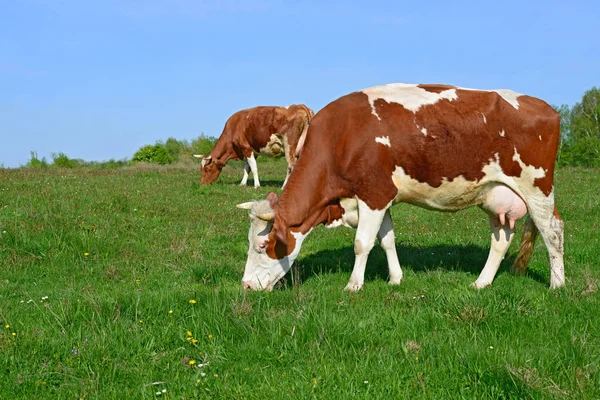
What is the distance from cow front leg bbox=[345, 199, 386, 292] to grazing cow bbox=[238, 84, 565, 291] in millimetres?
13

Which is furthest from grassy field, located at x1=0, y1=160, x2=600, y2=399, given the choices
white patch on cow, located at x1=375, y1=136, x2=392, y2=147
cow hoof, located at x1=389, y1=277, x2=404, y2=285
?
white patch on cow, located at x1=375, y1=136, x2=392, y2=147

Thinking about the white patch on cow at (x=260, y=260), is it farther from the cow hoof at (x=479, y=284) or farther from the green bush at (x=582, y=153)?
the green bush at (x=582, y=153)

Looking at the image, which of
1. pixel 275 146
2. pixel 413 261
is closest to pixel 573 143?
pixel 275 146

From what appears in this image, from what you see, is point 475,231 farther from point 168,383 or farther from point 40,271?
point 168,383

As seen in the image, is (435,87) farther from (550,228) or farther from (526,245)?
(526,245)

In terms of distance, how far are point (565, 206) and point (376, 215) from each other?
362 inches

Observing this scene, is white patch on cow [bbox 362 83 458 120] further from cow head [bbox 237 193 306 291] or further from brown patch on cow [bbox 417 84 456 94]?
cow head [bbox 237 193 306 291]

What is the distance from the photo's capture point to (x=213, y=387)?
4.66 m

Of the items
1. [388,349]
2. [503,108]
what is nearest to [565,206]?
[503,108]

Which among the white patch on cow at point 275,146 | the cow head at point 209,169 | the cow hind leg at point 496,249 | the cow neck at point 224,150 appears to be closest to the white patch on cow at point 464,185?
the cow hind leg at point 496,249

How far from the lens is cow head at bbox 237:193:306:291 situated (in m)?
7.71

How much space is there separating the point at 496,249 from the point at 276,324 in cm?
394

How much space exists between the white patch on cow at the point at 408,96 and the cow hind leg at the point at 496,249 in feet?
5.96

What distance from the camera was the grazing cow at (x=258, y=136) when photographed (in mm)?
20953
